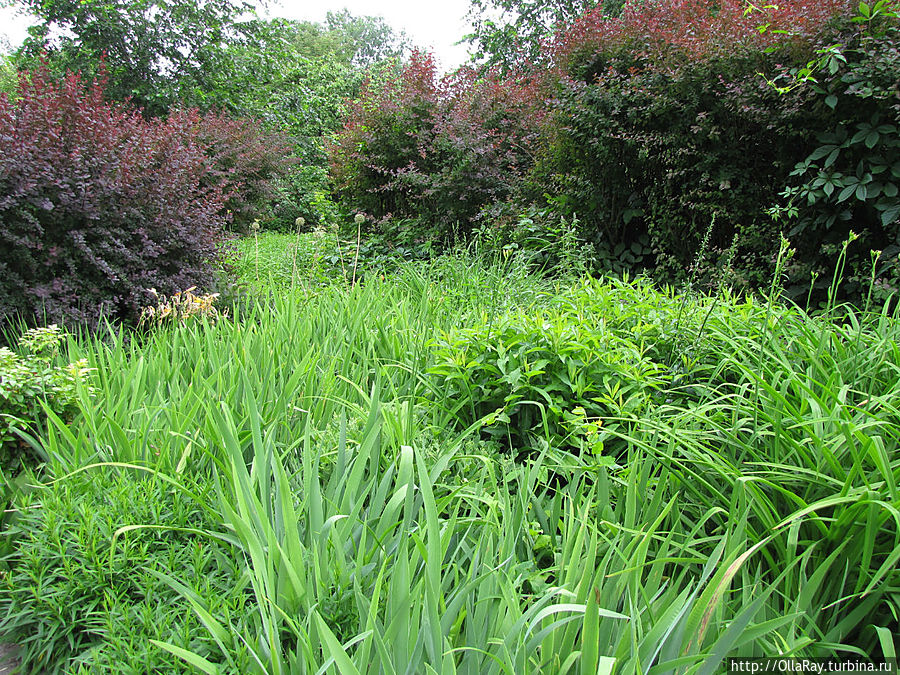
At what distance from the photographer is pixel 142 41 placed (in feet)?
41.0

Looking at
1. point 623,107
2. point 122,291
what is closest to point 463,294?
point 623,107

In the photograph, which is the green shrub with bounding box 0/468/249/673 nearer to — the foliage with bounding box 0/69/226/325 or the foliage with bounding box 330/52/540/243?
the foliage with bounding box 0/69/226/325

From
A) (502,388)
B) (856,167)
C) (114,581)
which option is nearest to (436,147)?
(856,167)

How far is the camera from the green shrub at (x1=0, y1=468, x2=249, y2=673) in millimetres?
1216

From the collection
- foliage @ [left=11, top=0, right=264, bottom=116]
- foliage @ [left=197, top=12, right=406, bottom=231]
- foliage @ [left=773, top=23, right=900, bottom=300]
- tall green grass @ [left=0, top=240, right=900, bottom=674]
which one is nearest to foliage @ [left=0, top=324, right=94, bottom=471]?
tall green grass @ [left=0, top=240, right=900, bottom=674]

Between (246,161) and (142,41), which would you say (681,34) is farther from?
(142,41)

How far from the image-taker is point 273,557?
1195mm

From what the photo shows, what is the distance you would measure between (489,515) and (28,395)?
183 centimetres

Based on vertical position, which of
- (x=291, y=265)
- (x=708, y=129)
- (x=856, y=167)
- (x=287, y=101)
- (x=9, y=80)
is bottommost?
(x=291, y=265)

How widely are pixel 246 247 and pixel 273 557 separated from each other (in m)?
7.08

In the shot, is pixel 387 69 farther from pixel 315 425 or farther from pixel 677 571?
pixel 677 571

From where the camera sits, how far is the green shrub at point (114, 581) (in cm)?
122

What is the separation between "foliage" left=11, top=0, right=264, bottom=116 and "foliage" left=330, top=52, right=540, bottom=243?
7.92 m

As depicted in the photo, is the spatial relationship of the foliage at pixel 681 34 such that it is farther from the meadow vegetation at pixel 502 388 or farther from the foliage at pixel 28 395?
the foliage at pixel 28 395
